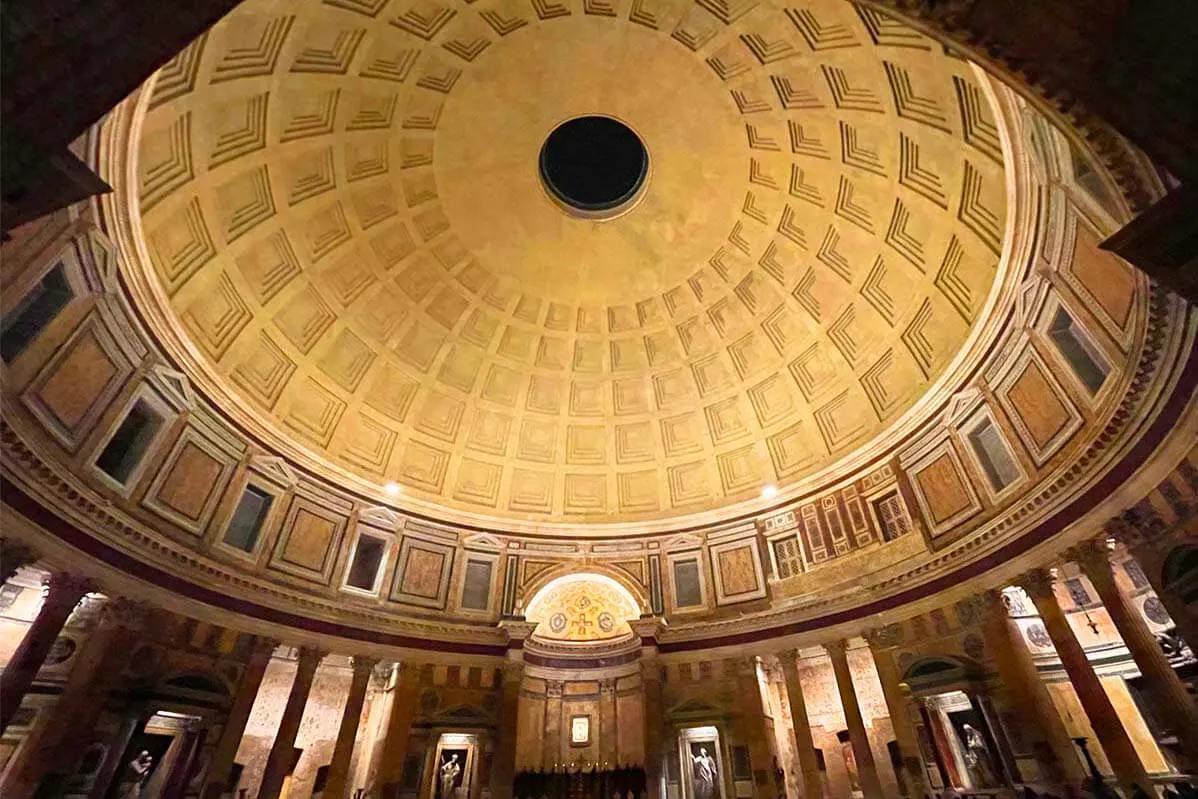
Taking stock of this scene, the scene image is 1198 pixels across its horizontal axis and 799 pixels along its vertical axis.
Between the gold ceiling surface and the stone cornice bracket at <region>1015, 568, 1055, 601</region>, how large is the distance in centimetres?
602

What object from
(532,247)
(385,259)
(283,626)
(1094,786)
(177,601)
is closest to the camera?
(1094,786)

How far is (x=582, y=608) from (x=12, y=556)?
49.6ft

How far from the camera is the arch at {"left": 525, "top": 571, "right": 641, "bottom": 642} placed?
19969mm

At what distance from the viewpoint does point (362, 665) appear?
1648cm

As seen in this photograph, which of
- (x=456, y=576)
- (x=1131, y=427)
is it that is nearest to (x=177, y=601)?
(x=456, y=576)

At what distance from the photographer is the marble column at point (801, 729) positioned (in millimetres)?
15086

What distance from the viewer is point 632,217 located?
1995cm

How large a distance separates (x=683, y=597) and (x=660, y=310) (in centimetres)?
1049

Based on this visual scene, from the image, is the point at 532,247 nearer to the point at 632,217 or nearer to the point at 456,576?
the point at 632,217

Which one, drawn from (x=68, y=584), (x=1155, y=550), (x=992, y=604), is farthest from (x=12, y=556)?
(x=1155, y=550)

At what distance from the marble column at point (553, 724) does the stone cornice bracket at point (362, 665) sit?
5.76 m

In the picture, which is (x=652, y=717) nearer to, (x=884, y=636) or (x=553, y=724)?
(x=553, y=724)

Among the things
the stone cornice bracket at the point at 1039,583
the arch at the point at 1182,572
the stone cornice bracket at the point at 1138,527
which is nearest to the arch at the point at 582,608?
the stone cornice bracket at the point at 1039,583

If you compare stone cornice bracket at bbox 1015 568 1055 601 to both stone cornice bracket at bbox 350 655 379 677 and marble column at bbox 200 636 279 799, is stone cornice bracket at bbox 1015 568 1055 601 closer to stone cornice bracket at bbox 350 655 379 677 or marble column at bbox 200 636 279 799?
stone cornice bracket at bbox 350 655 379 677
